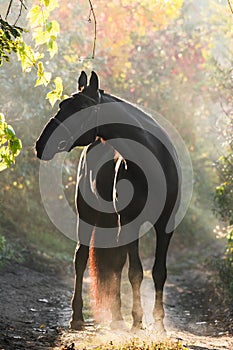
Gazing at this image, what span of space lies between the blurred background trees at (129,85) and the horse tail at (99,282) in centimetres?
220

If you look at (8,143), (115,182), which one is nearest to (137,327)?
(115,182)

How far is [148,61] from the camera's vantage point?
1691 cm

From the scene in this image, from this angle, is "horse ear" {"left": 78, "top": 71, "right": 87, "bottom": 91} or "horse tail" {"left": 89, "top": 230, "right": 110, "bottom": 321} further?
"horse tail" {"left": 89, "top": 230, "right": 110, "bottom": 321}

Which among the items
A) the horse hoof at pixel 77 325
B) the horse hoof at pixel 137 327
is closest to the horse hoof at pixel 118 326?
the horse hoof at pixel 137 327

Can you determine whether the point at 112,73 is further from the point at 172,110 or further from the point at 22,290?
the point at 22,290

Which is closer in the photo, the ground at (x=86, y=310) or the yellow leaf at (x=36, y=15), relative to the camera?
the yellow leaf at (x=36, y=15)

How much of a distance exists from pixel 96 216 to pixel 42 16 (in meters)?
2.59

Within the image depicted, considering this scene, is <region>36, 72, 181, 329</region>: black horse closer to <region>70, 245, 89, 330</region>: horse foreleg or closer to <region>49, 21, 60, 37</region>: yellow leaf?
<region>70, 245, 89, 330</region>: horse foreleg

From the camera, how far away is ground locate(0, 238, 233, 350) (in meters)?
5.50

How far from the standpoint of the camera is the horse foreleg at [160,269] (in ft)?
19.1

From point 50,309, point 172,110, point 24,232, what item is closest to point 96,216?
point 50,309

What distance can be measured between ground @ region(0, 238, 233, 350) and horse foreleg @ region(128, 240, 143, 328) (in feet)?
0.50

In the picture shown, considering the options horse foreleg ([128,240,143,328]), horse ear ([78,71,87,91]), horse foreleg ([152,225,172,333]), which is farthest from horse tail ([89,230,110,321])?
horse ear ([78,71,87,91])

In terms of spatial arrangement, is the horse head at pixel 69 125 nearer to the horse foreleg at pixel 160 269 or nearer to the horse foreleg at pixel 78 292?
the horse foreleg at pixel 160 269
